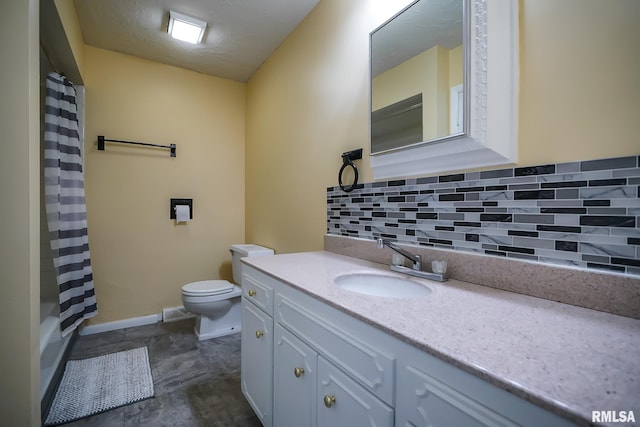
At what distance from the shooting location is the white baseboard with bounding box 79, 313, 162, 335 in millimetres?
2455

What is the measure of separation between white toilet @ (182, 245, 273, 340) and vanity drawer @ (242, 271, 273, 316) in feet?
2.92

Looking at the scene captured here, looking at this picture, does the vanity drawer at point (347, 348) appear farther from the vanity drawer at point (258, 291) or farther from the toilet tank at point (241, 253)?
the toilet tank at point (241, 253)

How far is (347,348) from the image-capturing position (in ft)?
2.69

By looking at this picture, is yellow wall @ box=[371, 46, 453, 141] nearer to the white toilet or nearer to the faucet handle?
the faucet handle

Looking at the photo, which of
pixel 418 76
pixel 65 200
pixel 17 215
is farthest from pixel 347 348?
pixel 65 200

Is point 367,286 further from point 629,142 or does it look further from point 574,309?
point 629,142

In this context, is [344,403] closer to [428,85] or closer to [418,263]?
[418,263]

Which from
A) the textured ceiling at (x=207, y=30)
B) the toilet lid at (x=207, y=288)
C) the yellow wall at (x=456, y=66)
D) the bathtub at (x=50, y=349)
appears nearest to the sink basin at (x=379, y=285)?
the yellow wall at (x=456, y=66)

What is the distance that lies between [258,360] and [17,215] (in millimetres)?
1123

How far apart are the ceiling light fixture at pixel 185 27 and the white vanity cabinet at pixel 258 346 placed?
1872mm

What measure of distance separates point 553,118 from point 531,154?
0.12 meters

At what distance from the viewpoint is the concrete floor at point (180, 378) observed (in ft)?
4.90

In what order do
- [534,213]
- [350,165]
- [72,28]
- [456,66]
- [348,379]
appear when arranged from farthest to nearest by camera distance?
[72,28], [350,165], [456,66], [534,213], [348,379]

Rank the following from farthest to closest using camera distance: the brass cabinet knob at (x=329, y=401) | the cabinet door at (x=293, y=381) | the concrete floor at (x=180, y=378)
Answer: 1. the concrete floor at (x=180, y=378)
2. the cabinet door at (x=293, y=381)
3. the brass cabinet knob at (x=329, y=401)
